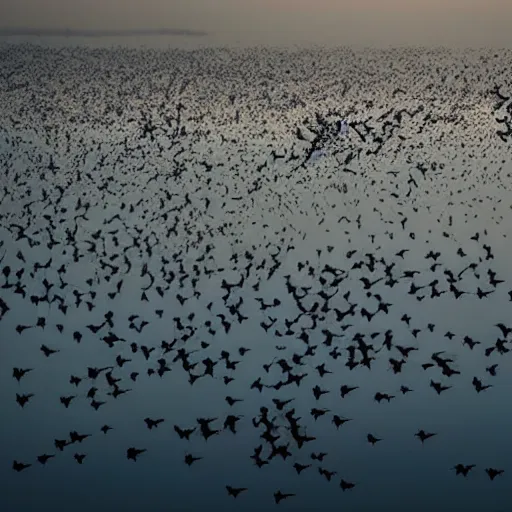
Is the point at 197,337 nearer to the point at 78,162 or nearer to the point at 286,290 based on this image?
the point at 286,290

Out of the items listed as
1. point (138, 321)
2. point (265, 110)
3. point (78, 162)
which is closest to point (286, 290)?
point (138, 321)

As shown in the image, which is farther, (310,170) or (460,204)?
(310,170)

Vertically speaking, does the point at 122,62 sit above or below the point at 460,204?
above

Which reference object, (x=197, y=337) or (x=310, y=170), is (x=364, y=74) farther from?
(x=197, y=337)

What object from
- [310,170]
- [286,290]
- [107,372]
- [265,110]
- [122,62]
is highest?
[122,62]

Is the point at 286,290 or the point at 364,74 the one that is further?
the point at 364,74

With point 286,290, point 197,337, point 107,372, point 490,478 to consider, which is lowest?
point 490,478

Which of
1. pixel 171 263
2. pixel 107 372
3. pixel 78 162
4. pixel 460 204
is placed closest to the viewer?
pixel 107 372

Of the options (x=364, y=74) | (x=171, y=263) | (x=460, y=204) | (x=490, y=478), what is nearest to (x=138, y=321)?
(x=171, y=263)

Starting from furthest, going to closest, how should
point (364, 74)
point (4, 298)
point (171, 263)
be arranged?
point (364, 74)
point (171, 263)
point (4, 298)
